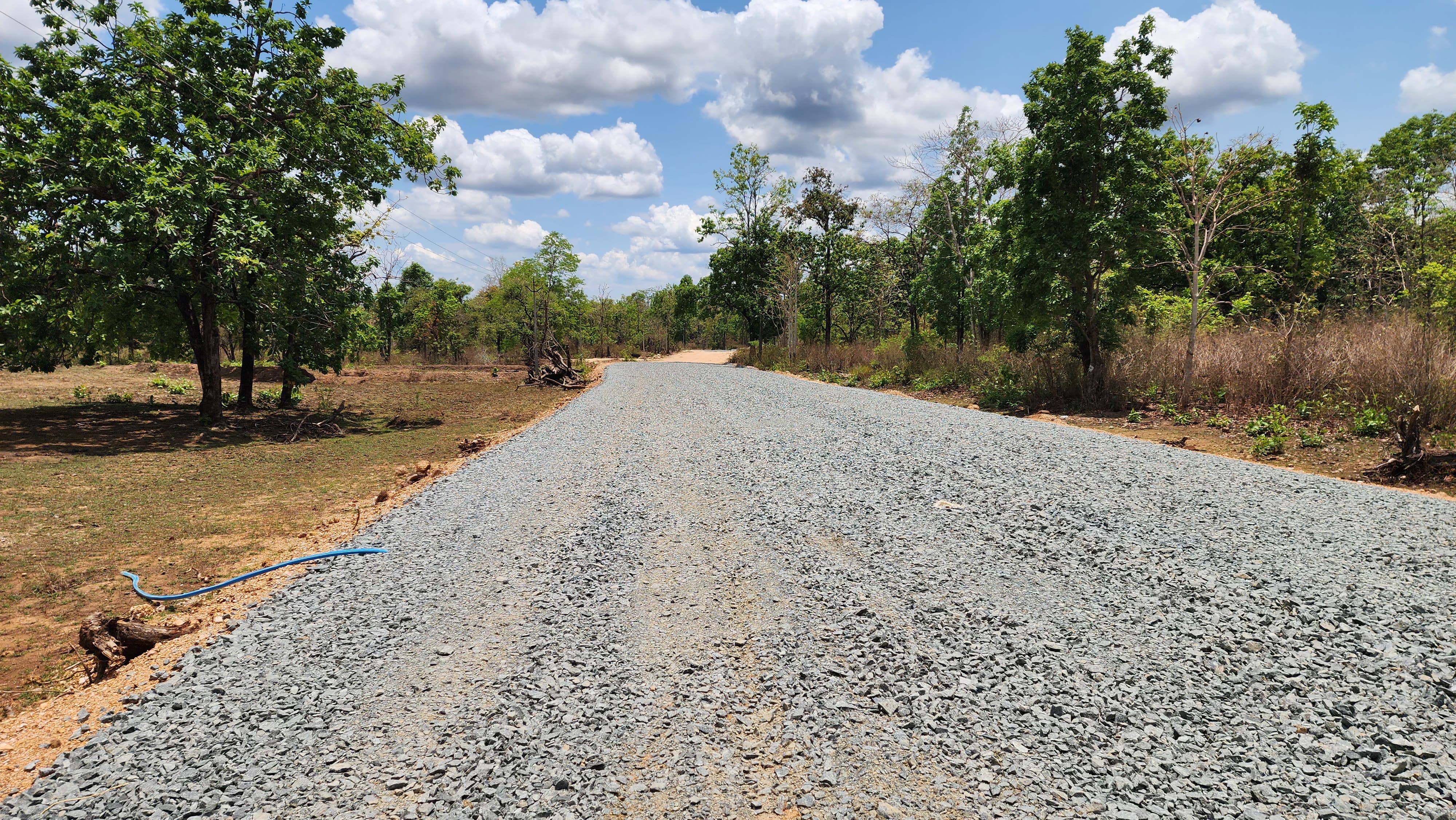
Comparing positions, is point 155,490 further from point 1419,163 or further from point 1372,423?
point 1419,163

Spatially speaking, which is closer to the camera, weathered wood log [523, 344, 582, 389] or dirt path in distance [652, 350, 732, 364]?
weathered wood log [523, 344, 582, 389]

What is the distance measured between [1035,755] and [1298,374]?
37.7 ft

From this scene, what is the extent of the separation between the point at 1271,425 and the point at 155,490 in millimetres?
16407

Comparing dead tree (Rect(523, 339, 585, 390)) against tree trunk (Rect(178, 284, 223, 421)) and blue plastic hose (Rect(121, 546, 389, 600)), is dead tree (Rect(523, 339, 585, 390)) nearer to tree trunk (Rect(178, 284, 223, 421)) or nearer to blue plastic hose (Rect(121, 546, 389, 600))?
tree trunk (Rect(178, 284, 223, 421))

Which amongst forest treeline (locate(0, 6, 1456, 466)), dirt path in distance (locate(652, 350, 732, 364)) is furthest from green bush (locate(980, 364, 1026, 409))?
dirt path in distance (locate(652, 350, 732, 364))

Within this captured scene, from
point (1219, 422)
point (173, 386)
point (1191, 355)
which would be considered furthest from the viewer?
point (173, 386)

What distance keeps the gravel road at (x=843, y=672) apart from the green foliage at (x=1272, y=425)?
11.7 feet

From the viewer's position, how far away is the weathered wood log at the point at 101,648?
3961 millimetres

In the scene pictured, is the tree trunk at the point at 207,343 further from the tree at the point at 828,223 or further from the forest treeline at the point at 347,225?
the tree at the point at 828,223

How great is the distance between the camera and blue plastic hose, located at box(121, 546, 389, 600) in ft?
16.5

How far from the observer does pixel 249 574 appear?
214 inches

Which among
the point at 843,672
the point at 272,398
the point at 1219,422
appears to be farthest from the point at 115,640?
the point at 272,398

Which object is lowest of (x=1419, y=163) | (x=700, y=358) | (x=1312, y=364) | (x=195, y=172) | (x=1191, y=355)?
(x=1312, y=364)

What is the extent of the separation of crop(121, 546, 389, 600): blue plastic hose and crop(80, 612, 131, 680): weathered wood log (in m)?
0.95
